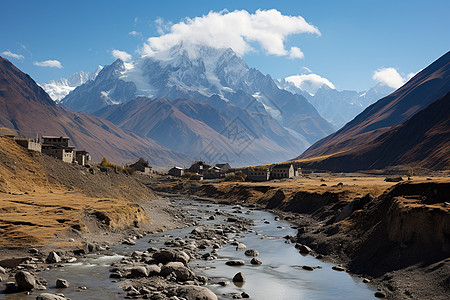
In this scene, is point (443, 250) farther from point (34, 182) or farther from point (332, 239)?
point (34, 182)

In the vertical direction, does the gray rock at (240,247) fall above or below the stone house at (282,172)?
below

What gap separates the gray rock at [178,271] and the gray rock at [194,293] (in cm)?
426

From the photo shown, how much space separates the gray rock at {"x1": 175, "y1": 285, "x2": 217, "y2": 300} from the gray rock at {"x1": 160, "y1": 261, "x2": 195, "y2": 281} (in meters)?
4.26

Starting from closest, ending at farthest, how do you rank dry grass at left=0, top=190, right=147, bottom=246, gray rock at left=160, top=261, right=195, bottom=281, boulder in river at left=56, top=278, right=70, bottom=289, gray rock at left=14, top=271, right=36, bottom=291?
gray rock at left=14, top=271, right=36, bottom=291 < boulder in river at left=56, top=278, right=70, bottom=289 < gray rock at left=160, top=261, right=195, bottom=281 < dry grass at left=0, top=190, right=147, bottom=246

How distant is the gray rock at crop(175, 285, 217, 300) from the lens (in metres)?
Result: 31.9

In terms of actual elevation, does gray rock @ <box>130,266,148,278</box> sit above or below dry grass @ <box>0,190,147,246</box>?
below

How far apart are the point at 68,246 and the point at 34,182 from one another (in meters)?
42.5

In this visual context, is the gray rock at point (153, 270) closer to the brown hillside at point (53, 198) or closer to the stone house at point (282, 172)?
the brown hillside at point (53, 198)

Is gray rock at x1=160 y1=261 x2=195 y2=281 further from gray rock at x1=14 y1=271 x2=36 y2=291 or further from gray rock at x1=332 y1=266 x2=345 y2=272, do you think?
gray rock at x1=332 y1=266 x2=345 y2=272

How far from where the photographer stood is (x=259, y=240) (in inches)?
2512

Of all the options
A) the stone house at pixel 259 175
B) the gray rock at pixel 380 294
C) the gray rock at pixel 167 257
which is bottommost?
the gray rock at pixel 380 294

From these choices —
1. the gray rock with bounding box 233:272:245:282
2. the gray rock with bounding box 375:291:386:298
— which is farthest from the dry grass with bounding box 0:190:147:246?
the gray rock with bounding box 375:291:386:298

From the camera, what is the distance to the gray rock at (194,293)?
31938 millimetres

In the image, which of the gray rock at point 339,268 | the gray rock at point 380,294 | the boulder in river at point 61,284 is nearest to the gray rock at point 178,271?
the boulder in river at point 61,284
